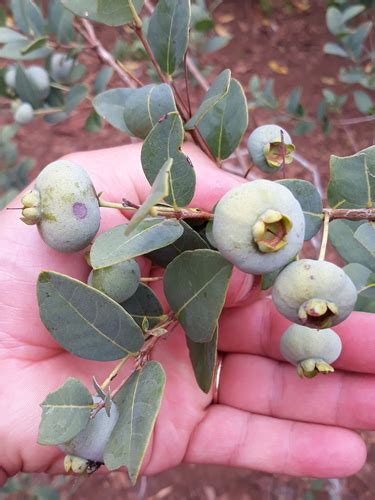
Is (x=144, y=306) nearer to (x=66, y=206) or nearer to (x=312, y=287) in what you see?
(x=66, y=206)

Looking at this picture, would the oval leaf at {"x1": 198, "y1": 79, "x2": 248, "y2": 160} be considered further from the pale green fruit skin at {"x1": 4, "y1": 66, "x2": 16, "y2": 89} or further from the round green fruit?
the pale green fruit skin at {"x1": 4, "y1": 66, "x2": 16, "y2": 89}

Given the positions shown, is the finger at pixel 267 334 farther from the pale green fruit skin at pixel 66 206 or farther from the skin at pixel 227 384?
the pale green fruit skin at pixel 66 206

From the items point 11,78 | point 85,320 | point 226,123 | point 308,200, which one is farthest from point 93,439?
point 11,78

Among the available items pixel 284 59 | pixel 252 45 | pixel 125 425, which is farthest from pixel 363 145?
pixel 125 425

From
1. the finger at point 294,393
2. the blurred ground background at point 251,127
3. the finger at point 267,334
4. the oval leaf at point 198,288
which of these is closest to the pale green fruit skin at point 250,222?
the oval leaf at point 198,288

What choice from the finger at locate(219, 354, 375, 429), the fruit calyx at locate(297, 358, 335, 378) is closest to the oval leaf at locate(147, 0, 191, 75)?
the fruit calyx at locate(297, 358, 335, 378)

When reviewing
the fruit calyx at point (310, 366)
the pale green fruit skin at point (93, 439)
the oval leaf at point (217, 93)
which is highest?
the oval leaf at point (217, 93)
